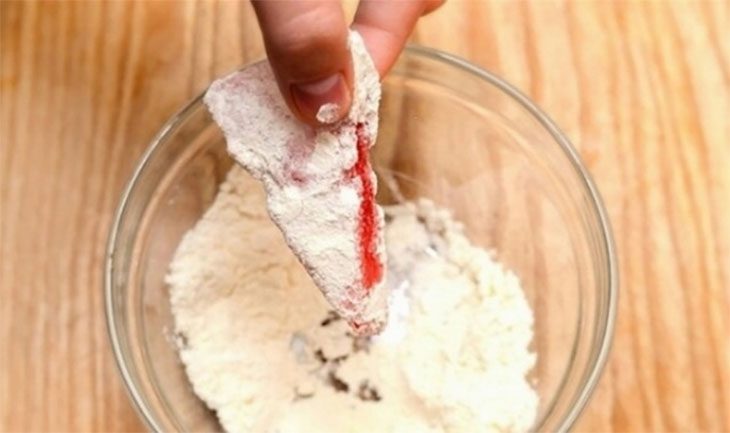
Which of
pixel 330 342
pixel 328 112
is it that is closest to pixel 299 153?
pixel 328 112

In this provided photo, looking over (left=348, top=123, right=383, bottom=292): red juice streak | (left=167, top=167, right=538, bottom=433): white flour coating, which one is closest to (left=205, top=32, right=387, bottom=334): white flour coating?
(left=348, top=123, right=383, bottom=292): red juice streak

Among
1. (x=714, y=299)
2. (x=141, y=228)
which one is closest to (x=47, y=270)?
(x=141, y=228)

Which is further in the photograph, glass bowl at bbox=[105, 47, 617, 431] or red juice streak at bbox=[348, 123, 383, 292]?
glass bowl at bbox=[105, 47, 617, 431]

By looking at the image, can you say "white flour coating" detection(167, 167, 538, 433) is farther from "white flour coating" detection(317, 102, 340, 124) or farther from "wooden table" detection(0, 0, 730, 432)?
"white flour coating" detection(317, 102, 340, 124)

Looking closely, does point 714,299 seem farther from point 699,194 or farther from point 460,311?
point 460,311

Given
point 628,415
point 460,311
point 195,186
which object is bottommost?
point 628,415

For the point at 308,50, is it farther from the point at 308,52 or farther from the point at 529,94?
the point at 529,94
